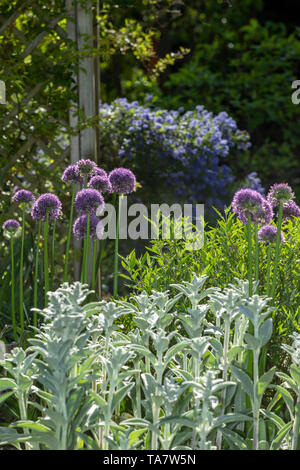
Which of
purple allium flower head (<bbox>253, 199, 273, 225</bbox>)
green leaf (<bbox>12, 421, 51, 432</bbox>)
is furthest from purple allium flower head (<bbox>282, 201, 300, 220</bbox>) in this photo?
green leaf (<bbox>12, 421, 51, 432</bbox>)

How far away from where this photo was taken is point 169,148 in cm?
510

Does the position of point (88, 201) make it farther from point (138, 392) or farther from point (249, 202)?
point (138, 392)

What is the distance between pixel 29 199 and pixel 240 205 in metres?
0.95

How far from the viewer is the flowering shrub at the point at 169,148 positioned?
504 centimetres

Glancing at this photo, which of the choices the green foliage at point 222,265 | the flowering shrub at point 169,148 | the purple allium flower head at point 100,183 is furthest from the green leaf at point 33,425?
the flowering shrub at point 169,148

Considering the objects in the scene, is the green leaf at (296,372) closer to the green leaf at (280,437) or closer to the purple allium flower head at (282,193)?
the green leaf at (280,437)

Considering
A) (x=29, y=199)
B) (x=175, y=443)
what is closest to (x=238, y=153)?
(x=29, y=199)

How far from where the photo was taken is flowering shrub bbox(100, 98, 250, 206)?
504cm

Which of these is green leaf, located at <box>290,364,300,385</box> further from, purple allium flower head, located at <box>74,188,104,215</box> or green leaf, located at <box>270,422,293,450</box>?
purple allium flower head, located at <box>74,188,104,215</box>

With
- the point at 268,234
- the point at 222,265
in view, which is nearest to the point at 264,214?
the point at 268,234

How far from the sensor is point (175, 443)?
149 cm

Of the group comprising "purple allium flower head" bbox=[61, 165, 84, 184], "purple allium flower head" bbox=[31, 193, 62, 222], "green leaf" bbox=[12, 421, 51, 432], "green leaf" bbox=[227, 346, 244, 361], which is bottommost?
"green leaf" bbox=[12, 421, 51, 432]

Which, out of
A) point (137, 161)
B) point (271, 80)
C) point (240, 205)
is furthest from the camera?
point (271, 80)

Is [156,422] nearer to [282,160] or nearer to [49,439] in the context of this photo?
[49,439]
